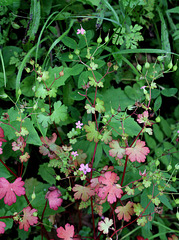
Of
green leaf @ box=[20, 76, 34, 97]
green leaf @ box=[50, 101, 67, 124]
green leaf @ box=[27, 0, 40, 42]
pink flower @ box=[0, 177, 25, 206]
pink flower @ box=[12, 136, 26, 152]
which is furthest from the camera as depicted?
green leaf @ box=[20, 76, 34, 97]

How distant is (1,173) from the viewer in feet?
4.24

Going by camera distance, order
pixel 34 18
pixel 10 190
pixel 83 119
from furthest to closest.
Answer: pixel 83 119 < pixel 34 18 < pixel 10 190

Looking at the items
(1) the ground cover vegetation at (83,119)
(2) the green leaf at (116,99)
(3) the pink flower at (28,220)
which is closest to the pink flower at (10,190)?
(1) the ground cover vegetation at (83,119)

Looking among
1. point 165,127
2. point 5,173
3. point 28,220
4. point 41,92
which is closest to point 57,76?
point 41,92

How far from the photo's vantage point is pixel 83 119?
5.33 ft

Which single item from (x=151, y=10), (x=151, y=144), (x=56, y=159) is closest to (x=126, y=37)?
(x=151, y=10)

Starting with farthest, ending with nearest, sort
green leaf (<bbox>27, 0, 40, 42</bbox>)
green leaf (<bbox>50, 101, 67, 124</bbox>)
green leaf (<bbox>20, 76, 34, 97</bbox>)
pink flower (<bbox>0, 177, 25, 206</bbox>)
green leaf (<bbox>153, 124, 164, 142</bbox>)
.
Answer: green leaf (<bbox>153, 124, 164, 142</bbox>)
green leaf (<bbox>20, 76, 34, 97</bbox>)
green leaf (<bbox>27, 0, 40, 42</bbox>)
green leaf (<bbox>50, 101, 67, 124</bbox>)
pink flower (<bbox>0, 177, 25, 206</bbox>)

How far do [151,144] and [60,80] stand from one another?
855 millimetres

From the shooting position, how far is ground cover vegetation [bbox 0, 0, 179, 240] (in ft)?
4.21

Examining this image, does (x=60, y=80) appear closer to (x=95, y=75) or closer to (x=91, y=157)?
(x=95, y=75)

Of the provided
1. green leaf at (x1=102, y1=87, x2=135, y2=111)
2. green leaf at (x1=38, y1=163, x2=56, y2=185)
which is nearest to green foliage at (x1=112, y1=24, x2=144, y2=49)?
green leaf at (x1=102, y1=87, x2=135, y2=111)

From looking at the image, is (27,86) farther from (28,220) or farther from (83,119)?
(28,220)

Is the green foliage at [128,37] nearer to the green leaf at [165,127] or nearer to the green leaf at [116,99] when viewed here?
the green leaf at [116,99]

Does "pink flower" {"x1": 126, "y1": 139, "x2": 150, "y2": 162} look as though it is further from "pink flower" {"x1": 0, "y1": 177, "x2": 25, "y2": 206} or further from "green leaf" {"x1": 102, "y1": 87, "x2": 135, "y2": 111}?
"pink flower" {"x1": 0, "y1": 177, "x2": 25, "y2": 206}
